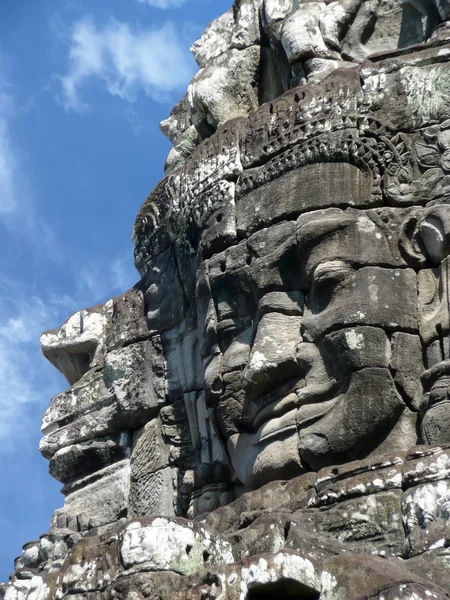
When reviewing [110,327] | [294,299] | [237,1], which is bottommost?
[294,299]

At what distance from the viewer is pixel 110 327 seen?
14.9 m

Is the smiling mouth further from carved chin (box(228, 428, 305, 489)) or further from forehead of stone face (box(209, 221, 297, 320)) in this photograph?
forehead of stone face (box(209, 221, 297, 320))

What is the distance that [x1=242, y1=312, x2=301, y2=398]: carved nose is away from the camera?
12273mm

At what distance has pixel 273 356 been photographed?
1230cm

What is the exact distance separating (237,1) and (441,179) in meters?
3.69

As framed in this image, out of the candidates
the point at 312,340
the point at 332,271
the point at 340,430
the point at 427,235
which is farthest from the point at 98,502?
the point at 427,235

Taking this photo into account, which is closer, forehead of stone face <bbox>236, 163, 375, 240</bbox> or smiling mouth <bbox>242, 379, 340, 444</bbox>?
smiling mouth <bbox>242, 379, 340, 444</bbox>

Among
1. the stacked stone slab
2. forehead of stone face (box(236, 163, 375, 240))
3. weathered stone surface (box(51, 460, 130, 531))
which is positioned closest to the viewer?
the stacked stone slab

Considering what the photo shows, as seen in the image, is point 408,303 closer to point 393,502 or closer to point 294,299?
point 294,299

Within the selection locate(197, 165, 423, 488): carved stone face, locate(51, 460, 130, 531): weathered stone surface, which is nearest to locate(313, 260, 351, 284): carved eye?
locate(197, 165, 423, 488): carved stone face

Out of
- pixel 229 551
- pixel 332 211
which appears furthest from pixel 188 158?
pixel 229 551

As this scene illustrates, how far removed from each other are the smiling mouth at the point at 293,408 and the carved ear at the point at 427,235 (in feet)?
3.81

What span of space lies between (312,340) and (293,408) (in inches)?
20.3

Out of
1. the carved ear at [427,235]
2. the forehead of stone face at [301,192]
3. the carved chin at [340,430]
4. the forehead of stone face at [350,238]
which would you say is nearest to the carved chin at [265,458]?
the carved chin at [340,430]
